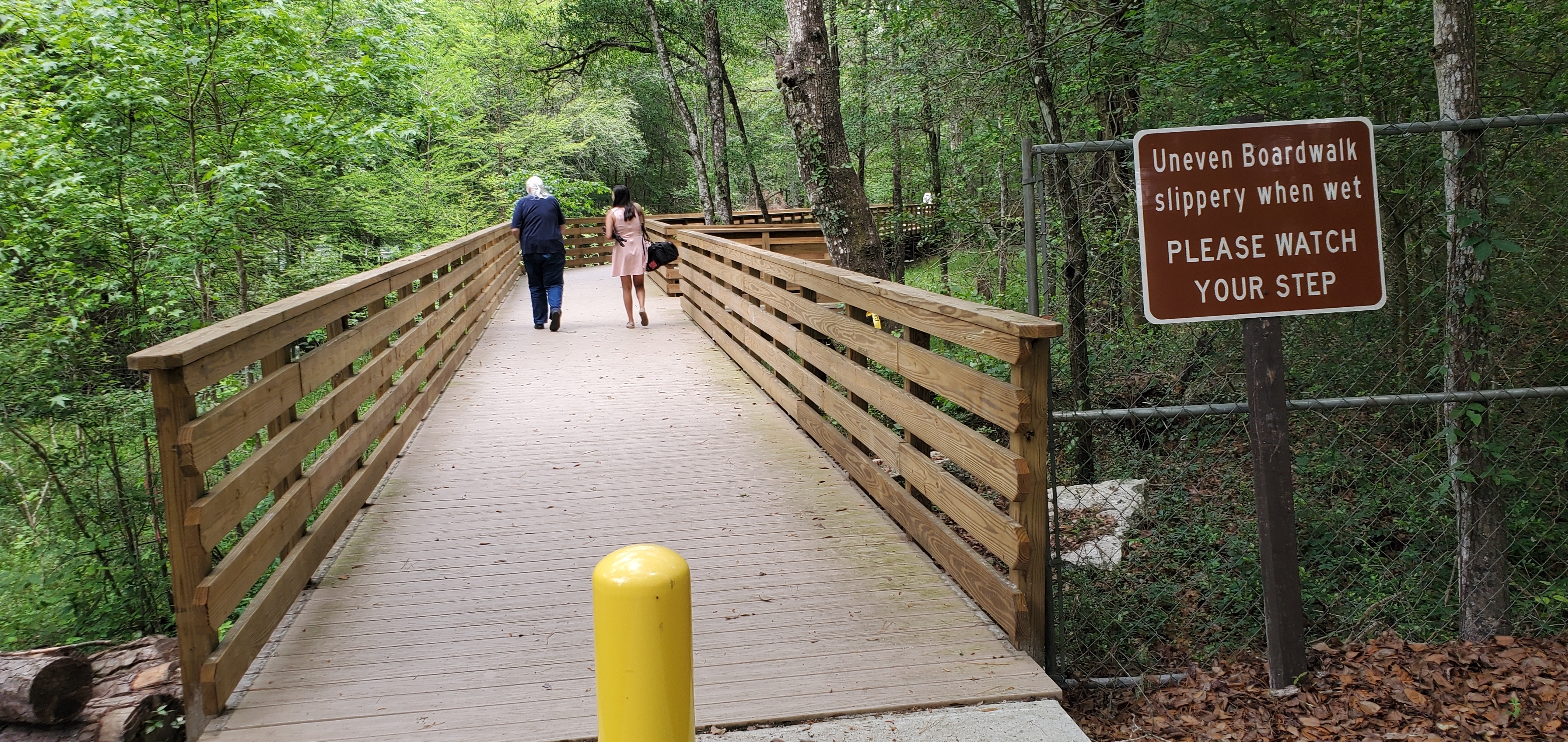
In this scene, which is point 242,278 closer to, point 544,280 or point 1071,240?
point 544,280

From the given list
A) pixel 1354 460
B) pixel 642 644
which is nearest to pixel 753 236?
pixel 1354 460

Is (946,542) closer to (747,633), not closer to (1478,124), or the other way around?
(747,633)

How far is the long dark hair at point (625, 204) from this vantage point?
11.8 metres

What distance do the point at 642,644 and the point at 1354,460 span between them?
5.70 metres

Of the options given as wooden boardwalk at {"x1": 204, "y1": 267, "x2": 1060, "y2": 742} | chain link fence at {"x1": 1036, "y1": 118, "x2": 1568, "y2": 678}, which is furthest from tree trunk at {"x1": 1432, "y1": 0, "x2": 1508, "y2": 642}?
wooden boardwalk at {"x1": 204, "y1": 267, "x2": 1060, "y2": 742}

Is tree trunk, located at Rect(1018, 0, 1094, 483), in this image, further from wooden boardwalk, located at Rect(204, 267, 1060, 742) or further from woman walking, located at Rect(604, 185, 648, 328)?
woman walking, located at Rect(604, 185, 648, 328)

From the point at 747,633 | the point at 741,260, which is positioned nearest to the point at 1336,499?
the point at 747,633

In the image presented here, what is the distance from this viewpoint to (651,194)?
3981cm

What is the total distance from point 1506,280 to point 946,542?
310 centimetres

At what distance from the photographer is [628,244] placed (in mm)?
12320

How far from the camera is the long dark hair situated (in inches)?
464

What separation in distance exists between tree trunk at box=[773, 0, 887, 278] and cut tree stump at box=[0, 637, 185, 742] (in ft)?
17.9

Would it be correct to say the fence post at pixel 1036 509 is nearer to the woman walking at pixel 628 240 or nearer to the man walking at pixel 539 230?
the man walking at pixel 539 230

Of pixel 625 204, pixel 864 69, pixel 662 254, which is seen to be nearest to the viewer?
pixel 625 204
